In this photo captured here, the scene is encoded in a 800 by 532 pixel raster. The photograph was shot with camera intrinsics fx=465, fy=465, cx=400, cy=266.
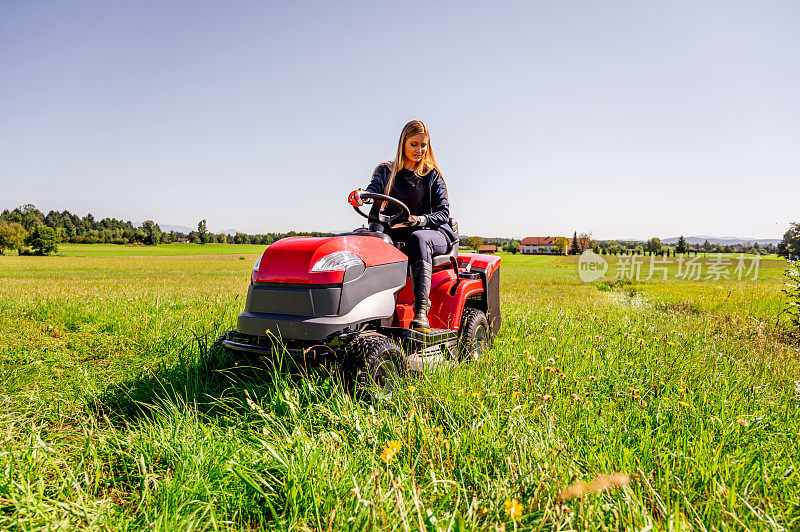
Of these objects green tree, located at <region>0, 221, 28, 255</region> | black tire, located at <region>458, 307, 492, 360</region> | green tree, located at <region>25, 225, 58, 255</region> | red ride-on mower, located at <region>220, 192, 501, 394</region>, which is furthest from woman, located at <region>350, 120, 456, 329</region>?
green tree, located at <region>0, 221, 28, 255</region>

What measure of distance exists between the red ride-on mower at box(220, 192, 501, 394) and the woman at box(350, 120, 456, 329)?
0.20 meters

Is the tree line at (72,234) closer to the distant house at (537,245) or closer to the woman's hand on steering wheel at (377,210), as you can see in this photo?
the woman's hand on steering wheel at (377,210)

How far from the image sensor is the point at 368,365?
283cm

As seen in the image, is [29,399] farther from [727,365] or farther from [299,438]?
[727,365]

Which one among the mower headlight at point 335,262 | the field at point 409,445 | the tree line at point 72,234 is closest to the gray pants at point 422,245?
the mower headlight at point 335,262

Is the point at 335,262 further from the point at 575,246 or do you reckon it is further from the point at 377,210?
the point at 575,246

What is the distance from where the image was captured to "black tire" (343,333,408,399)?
9.37 ft

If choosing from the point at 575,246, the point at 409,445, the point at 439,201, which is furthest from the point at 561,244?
the point at 409,445

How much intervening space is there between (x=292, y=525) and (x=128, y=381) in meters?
A: 2.76

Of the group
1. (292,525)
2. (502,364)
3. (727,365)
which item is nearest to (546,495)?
(292,525)

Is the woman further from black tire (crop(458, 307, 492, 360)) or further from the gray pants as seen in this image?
black tire (crop(458, 307, 492, 360))

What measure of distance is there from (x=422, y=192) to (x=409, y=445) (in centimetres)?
241

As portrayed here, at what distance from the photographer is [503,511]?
6.32 feet

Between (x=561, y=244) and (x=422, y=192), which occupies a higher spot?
(x=422, y=192)
